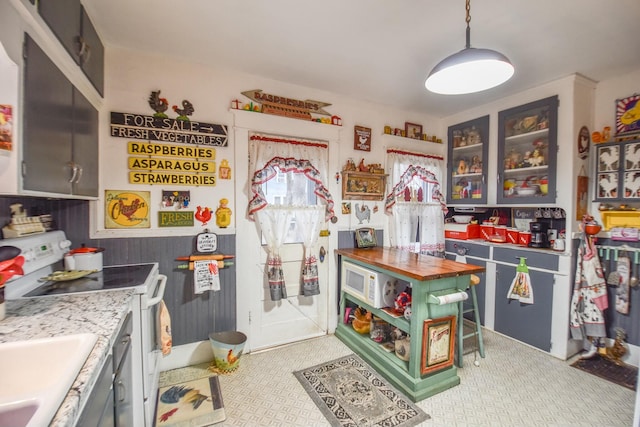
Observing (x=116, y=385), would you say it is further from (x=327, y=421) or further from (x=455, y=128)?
(x=455, y=128)

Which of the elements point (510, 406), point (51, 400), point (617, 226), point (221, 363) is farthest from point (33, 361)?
point (617, 226)

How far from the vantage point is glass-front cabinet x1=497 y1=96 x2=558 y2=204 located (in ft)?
8.48

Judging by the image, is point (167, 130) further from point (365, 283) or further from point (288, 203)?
point (365, 283)

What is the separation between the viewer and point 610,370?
2.31 meters

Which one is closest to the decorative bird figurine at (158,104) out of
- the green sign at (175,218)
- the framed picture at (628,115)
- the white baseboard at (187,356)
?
the green sign at (175,218)

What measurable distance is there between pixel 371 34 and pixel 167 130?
1.74m

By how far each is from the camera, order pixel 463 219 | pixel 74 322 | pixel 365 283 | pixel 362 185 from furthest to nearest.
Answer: pixel 463 219, pixel 362 185, pixel 365 283, pixel 74 322

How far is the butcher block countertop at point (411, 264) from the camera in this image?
196 cm

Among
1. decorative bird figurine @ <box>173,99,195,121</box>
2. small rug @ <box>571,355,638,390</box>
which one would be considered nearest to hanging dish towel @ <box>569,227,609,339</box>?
small rug @ <box>571,355,638,390</box>

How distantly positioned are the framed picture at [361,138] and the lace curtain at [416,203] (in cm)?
31

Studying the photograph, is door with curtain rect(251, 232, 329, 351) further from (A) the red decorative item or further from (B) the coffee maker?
(B) the coffee maker

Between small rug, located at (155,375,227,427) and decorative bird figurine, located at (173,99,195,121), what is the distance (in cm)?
212

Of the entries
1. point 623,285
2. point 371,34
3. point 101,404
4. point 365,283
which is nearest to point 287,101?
point 371,34

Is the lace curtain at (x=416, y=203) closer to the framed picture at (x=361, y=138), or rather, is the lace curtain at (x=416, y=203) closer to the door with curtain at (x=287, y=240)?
the framed picture at (x=361, y=138)
